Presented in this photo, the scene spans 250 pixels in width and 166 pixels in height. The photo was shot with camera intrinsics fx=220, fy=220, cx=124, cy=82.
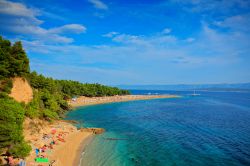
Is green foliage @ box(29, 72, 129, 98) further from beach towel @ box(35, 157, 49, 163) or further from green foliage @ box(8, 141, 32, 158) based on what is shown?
green foliage @ box(8, 141, 32, 158)

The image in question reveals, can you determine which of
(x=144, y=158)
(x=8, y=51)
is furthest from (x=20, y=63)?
(x=144, y=158)

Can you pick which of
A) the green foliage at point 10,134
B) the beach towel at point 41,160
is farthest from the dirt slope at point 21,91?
the beach towel at point 41,160

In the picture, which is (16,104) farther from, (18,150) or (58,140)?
(58,140)

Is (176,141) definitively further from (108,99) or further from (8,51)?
(108,99)

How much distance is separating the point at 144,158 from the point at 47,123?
28.8m

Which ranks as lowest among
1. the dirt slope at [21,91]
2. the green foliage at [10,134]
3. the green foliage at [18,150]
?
the green foliage at [18,150]

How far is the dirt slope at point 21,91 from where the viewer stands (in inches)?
1676

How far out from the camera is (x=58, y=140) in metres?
42.9

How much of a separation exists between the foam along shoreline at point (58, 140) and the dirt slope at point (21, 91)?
4.87 m

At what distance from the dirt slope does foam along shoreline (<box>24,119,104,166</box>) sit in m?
4.87

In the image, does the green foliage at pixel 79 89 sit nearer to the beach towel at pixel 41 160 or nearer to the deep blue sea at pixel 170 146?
the deep blue sea at pixel 170 146

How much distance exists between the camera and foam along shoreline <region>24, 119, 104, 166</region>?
110ft

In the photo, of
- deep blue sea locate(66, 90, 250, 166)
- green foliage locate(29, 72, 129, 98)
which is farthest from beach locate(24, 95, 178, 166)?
green foliage locate(29, 72, 129, 98)

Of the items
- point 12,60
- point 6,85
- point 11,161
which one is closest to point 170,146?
point 11,161
